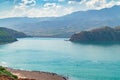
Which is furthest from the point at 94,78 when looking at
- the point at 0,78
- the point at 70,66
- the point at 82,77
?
the point at 0,78

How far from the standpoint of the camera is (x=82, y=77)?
111m

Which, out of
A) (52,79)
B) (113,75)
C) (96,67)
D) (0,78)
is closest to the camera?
(0,78)

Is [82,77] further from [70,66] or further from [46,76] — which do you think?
[70,66]

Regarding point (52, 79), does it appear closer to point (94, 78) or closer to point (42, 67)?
point (94, 78)

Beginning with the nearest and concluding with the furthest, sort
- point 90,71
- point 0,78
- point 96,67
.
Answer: point 0,78 < point 90,71 < point 96,67

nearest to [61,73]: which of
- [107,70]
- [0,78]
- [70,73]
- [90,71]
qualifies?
[70,73]

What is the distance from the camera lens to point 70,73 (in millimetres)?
121438

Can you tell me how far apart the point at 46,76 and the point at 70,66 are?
3072cm

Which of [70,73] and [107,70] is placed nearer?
[70,73]

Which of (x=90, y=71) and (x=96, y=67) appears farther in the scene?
(x=96, y=67)

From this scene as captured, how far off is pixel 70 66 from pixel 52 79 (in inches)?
1389

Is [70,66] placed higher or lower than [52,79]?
higher

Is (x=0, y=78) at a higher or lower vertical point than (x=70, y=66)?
lower

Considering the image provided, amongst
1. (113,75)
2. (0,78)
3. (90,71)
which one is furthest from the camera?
(90,71)
